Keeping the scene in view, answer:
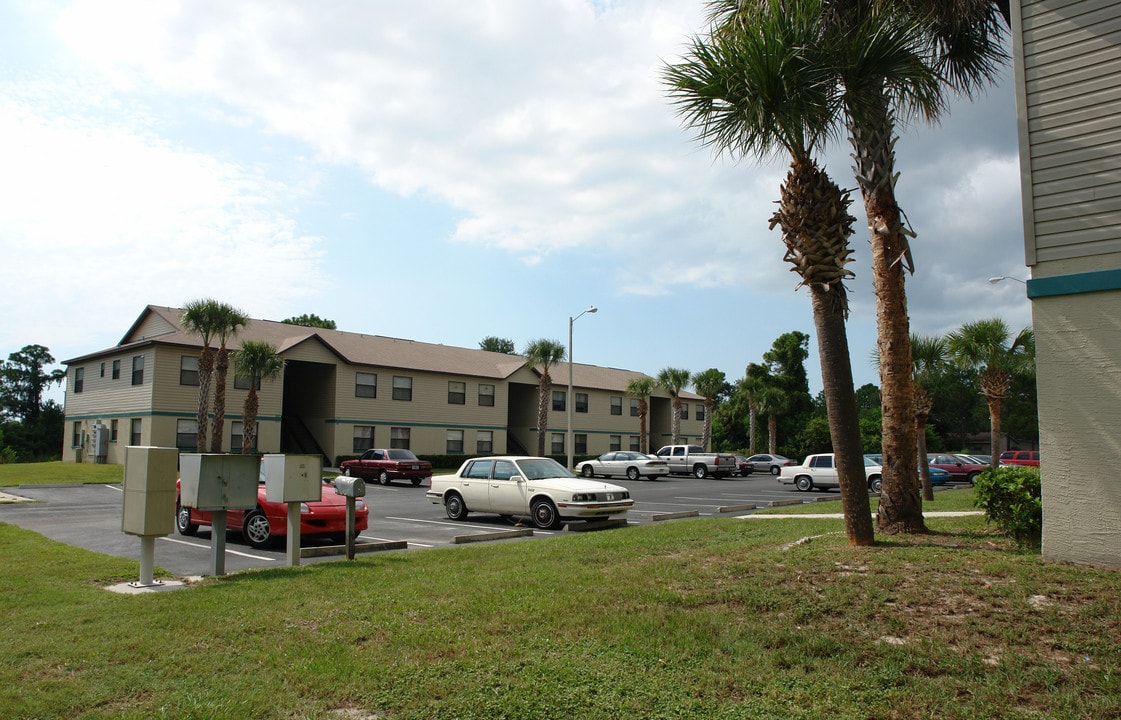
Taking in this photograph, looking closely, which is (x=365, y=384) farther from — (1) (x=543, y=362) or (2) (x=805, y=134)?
(2) (x=805, y=134)

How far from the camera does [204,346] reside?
33469 mm

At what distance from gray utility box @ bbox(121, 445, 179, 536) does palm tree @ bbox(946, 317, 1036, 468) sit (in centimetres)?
2532

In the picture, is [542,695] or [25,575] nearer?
[542,695]

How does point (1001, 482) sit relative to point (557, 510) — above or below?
above

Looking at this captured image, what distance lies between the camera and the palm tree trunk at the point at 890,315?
10.3m

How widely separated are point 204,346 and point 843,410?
3055 cm

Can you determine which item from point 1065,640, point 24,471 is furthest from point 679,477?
point 1065,640

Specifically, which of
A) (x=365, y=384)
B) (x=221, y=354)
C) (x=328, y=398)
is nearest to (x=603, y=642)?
(x=221, y=354)

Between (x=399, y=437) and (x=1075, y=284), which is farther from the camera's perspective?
(x=399, y=437)

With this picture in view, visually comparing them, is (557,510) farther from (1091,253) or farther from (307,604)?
(1091,253)

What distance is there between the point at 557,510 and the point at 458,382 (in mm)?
29613

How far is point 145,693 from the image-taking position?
201 inches

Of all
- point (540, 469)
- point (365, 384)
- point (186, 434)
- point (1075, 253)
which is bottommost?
point (540, 469)

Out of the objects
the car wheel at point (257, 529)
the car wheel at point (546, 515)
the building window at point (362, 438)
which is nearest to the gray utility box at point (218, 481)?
the car wheel at point (257, 529)
